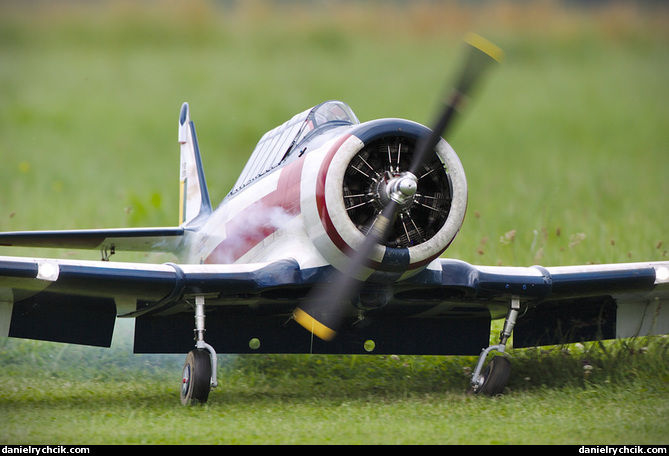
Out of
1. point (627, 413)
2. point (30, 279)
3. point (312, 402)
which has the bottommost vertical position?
point (312, 402)

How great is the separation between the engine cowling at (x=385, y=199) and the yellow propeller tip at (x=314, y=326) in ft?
1.57

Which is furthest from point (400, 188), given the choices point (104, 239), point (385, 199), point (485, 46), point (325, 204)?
point (104, 239)

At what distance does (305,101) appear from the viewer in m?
22.9

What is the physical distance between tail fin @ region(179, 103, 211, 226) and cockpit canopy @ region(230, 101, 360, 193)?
2.13 meters

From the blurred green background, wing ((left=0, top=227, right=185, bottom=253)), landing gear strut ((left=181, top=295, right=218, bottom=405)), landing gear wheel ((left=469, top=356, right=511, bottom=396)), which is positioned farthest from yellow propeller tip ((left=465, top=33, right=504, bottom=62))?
the blurred green background

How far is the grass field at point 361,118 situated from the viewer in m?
7.37

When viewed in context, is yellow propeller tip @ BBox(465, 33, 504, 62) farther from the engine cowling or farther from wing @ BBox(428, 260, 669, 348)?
wing @ BBox(428, 260, 669, 348)

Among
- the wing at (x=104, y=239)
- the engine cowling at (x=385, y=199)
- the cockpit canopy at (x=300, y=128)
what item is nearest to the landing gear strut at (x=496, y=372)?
the engine cowling at (x=385, y=199)

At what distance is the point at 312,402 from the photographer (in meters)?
7.56

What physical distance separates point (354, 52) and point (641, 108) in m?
7.19

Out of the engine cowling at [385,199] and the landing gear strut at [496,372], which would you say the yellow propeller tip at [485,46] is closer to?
the engine cowling at [385,199]

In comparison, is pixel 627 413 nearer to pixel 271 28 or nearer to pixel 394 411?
pixel 394 411

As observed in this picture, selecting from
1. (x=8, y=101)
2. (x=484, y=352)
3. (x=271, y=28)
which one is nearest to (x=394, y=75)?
(x=271, y=28)

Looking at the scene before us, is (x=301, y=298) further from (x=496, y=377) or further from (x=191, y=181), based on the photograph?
(x=191, y=181)
